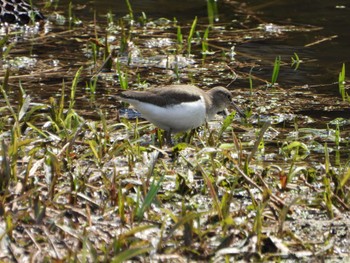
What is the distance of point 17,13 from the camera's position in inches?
459

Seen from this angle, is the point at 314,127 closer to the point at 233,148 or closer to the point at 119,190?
the point at 233,148

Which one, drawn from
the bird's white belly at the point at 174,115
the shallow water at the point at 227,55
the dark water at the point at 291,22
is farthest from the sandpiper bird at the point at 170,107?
the dark water at the point at 291,22

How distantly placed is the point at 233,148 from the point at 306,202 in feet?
3.67

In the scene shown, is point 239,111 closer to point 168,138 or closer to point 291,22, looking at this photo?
point 168,138

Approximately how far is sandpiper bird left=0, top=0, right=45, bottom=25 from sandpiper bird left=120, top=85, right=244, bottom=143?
4.39 meters

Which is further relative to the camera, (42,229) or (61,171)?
(61,171)

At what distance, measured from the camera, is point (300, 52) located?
10.7 meters

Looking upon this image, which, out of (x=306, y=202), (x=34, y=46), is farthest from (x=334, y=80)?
A: (x=306, y=202)

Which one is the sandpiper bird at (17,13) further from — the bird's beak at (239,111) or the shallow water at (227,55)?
the bird's beak at (239,111)

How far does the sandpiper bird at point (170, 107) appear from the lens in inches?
290

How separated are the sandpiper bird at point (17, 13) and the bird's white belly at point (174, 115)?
14.7 feet

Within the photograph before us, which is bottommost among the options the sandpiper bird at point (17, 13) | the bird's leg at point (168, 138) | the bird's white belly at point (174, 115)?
the bird's leg at point (168, 138)

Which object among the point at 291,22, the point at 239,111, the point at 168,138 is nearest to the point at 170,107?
the point at 168,138

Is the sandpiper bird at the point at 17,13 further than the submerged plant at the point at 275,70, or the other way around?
the sandpiper bird at the point at 17,13
